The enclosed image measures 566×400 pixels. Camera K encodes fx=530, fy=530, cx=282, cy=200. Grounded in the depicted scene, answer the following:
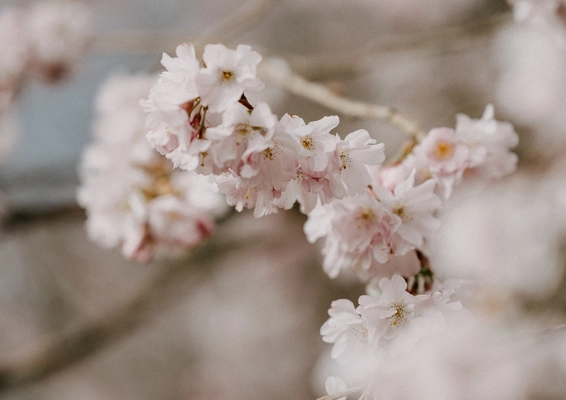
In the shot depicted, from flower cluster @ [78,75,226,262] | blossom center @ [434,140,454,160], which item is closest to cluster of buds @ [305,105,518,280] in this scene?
blossom center @ [434,140,454,160]

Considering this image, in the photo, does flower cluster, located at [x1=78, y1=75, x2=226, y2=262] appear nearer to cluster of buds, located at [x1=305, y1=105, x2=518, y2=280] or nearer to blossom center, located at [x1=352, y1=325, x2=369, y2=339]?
cluster of buds, located at [x1=305, y1=105, x2=518, y2=280]

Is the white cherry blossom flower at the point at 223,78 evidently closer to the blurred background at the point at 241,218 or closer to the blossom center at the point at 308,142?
the blossom center at the point at 308,142

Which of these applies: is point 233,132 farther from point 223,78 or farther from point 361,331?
point 361,331

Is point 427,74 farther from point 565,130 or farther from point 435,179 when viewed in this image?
point 435,179

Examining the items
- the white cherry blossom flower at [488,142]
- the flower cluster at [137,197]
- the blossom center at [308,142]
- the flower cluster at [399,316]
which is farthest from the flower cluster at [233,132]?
the flower cluster at [137,197]

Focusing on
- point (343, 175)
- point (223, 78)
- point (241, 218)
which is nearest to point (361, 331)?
point (343, 175)

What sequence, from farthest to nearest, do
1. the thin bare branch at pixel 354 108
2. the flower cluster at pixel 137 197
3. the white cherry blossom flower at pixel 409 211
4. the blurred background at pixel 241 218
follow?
1. the blurred background at pixel 241 218
2. the flower cluster at pixel 137 197
3. the thin bare branch at pixel 354 108
4. the white cherry blossom flower at pixel 409 211
